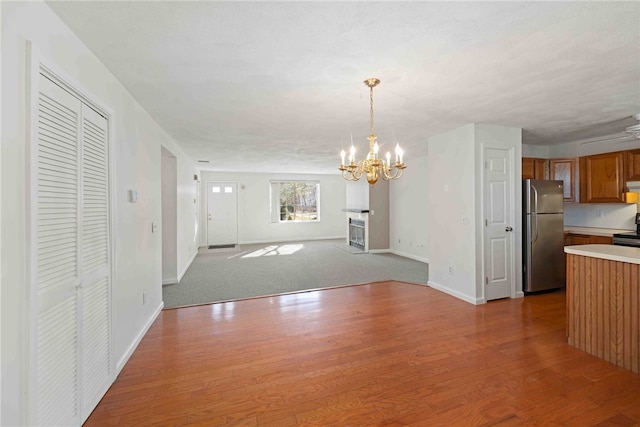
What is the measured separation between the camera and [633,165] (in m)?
3.84

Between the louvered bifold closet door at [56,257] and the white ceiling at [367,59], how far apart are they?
0.57 metres

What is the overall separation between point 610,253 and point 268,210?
7.92 meters

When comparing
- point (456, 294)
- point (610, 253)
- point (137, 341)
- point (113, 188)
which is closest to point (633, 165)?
point (610, 253)

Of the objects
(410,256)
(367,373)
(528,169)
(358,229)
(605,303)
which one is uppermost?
(528,169)

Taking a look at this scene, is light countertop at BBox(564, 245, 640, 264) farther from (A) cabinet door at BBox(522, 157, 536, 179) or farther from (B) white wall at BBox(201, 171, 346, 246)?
(B) white wall at BBox(201, 171, 346, 246)

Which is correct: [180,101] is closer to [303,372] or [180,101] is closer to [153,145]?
[153,145]

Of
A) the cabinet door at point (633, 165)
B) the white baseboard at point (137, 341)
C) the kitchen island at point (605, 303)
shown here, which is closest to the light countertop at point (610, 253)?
the kitchen island at point (605, 303)

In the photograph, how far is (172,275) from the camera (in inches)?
183

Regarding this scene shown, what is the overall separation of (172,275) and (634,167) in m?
7.10

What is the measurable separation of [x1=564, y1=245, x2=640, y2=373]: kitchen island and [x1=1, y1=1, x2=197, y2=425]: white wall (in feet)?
12.8

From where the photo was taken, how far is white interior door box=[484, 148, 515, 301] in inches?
146

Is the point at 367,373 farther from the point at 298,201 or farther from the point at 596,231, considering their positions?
the point at 298,201

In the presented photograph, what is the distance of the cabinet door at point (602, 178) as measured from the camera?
13.0 feet

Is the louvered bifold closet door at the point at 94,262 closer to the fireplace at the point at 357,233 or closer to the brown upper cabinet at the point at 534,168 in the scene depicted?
the brown upper cabinet at the point at 534,168
